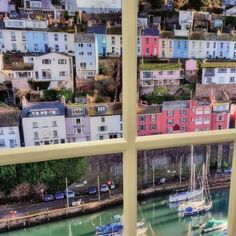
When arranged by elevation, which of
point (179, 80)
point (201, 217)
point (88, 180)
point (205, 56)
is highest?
point (205, 56)

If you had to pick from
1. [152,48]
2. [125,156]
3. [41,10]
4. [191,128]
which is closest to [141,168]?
[125,156]

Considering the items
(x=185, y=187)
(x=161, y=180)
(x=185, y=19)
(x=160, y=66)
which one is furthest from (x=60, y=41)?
(x=185, y=187)

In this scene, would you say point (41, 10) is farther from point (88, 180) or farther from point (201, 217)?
point (201, 217)

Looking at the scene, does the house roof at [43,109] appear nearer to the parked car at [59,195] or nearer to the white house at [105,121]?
the white house at [105,121]

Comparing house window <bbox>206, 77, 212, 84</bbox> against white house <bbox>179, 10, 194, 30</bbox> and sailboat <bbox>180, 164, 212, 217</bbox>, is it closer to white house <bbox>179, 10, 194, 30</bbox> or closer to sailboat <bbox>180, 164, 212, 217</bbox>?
white house <bbox>179, 10, 194, 30</bbox>

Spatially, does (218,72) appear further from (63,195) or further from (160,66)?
(63,195)

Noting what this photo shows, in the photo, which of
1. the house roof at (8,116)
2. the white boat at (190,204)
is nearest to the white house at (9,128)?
the house roof at (8,116)

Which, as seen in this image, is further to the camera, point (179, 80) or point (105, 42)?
point (179, 80)
